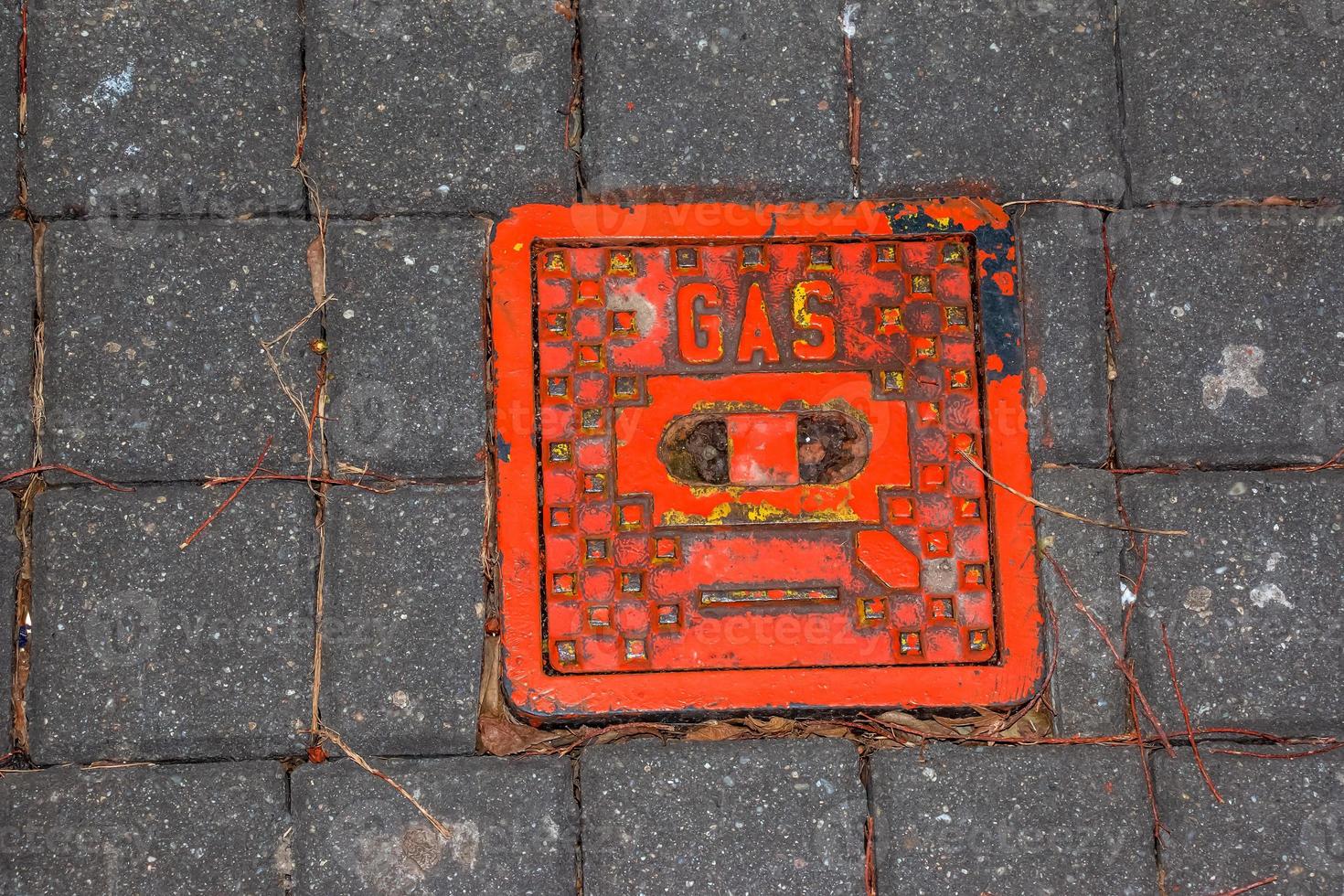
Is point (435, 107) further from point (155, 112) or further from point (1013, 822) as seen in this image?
point (1013, 822)

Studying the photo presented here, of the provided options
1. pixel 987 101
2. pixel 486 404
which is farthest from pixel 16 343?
pixel 987 101

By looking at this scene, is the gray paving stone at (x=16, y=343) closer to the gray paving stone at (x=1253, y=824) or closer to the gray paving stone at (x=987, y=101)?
the gray paving stone at (x=987, y=101)

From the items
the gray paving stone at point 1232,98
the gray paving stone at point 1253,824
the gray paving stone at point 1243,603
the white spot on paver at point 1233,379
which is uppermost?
the gray paving stone at point 1232,98

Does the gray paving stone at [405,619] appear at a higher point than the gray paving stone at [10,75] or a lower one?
lower

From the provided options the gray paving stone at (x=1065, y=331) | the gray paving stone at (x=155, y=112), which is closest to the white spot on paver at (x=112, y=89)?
the gray paving stone at (x=155, y=112)

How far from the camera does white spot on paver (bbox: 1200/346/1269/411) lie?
220 centimetres

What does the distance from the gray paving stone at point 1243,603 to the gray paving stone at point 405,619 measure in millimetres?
1529

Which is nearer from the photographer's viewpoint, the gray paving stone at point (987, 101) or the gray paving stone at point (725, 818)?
the gray paving stone at point (725, 818)

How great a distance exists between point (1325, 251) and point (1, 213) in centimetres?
311

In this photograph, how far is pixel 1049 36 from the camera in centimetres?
226

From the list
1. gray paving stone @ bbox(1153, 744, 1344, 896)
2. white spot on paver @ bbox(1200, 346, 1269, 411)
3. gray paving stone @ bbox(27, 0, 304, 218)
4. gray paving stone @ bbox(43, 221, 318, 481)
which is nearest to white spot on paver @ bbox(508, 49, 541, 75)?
gray paving stone @ bbox(27, 0, 304, 218)

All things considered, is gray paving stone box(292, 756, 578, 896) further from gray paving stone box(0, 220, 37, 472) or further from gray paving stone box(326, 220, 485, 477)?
gray paving stone box(0, 220, 37, 472)

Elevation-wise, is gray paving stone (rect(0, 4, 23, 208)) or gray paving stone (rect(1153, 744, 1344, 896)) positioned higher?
gray paving stone (rect(0, 4, 23, 208))

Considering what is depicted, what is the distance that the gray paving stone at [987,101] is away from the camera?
2.24 metres
